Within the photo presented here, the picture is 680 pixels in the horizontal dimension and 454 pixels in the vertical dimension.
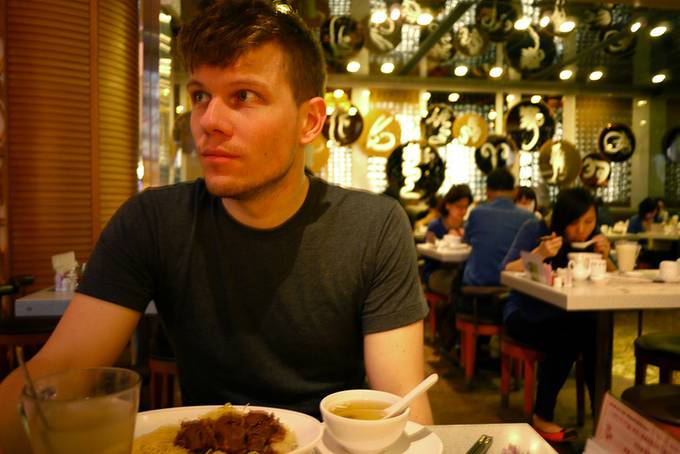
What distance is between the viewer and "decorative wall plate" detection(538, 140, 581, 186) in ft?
28.3

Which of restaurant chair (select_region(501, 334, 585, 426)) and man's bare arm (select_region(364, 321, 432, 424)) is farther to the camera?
restaurant chair (select_region(501, 334, 585, 426))

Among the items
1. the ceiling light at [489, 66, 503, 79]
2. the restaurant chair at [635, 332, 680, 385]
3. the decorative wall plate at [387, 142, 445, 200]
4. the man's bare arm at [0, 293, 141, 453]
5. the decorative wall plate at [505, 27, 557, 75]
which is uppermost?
the ceiling light at [489, 66, 503, 79]

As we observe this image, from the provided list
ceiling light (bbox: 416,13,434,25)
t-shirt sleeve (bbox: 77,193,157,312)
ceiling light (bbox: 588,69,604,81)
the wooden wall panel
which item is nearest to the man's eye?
t-shirt sleeve (bbox: 77,193,157,312)

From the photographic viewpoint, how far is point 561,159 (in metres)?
8.70

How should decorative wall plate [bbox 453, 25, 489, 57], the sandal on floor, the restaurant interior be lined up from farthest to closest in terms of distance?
decorative wall plate [bbox 453, 25, 489, 57] → the restaurant interior → the sandal on floor

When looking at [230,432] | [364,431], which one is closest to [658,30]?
[364,431]

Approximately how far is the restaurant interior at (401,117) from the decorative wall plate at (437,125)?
24mm

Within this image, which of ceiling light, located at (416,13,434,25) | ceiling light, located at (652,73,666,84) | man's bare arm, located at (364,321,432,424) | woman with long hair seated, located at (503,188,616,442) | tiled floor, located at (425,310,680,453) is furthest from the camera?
ceiling light, located at (652,73,666,84)

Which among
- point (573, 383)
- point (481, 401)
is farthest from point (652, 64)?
point (481, 401)

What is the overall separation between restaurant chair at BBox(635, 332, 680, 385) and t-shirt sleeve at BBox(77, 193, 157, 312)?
2.50 m

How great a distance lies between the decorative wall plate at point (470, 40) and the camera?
20.7 feet

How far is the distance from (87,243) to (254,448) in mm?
4153

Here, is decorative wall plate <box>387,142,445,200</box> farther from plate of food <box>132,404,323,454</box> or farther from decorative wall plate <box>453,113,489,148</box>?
plate of food <box>132,404,323,454</box>

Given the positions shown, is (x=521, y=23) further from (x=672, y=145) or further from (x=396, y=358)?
(x=672, y=145)
